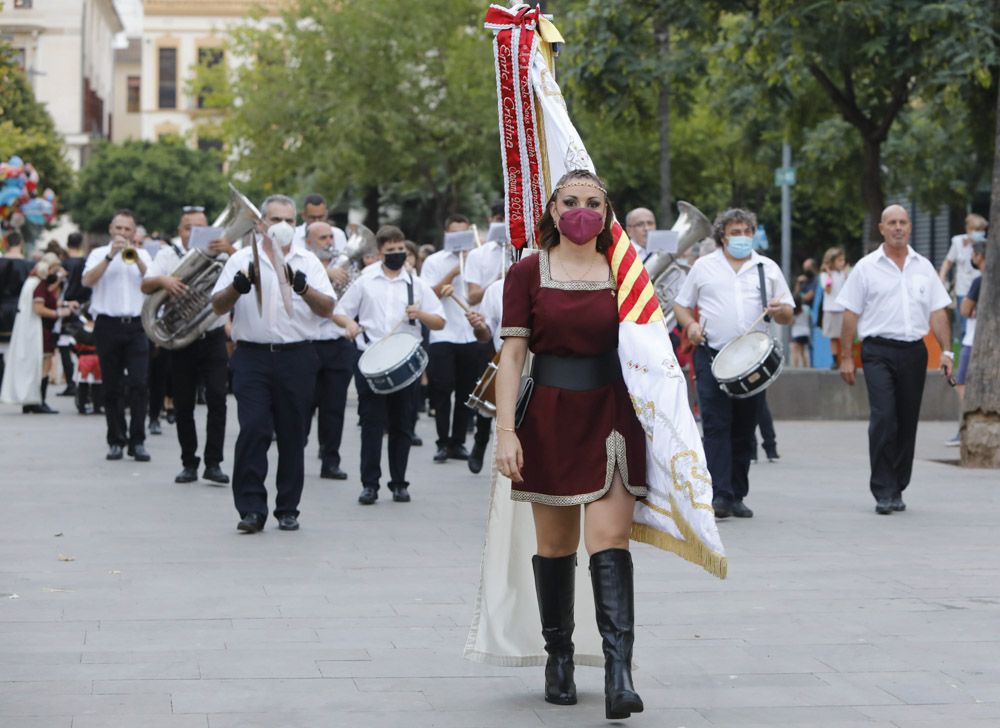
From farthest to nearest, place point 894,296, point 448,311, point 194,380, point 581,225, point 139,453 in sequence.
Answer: point 448,311
point 139,453
point 194,380
point 894,296
point 581,225

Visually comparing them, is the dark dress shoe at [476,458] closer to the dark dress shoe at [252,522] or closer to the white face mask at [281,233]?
the dark dress shoe at [252,522]

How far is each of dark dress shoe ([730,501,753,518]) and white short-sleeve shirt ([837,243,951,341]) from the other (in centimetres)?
135

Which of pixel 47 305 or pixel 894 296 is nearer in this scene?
pixel 894 296

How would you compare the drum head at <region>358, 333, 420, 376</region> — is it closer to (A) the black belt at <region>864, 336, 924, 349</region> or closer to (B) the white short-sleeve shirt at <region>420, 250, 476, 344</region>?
(B) the white short-sleeve shirt at <region>420, 250, 476, 344</region>

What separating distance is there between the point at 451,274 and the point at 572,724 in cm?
967

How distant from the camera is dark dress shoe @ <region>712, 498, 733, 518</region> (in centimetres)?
1151

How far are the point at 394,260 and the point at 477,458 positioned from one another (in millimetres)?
2031

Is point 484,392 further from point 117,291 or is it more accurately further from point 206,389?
point 117,291

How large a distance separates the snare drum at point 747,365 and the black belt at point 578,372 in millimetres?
4973

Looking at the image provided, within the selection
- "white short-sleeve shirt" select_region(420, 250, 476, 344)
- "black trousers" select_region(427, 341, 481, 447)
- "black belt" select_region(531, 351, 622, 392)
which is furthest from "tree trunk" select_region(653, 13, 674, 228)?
A: "black belt" select_region(531, 351, 622, 392)

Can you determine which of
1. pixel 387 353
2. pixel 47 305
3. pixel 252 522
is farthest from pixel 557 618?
pixel 47 305

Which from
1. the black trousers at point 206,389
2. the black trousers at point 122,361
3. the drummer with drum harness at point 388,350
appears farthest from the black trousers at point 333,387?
the black trousers at point 122,361

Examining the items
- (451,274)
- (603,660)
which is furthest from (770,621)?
(451,274)

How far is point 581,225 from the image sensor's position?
20.6ft
